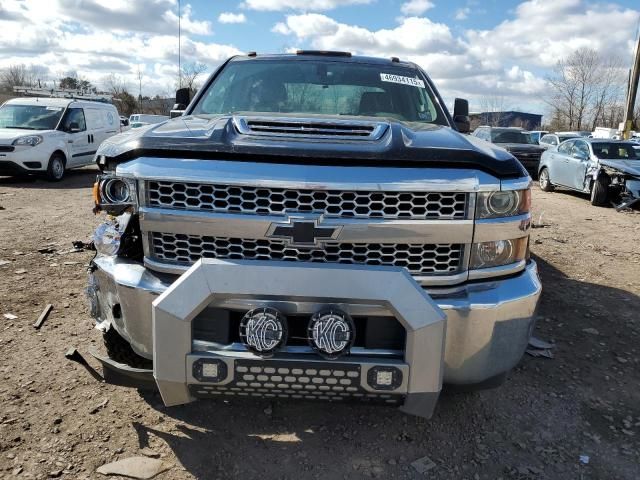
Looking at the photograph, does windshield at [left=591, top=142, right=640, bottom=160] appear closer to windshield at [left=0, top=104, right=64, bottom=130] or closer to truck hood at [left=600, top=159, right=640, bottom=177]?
truck hood at [left=600, top=159, right=640, bottom=177]

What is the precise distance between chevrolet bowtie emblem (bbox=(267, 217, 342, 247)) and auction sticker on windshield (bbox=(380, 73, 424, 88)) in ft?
6.83

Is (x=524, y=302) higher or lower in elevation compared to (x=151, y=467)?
higher

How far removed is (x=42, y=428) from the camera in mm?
2721

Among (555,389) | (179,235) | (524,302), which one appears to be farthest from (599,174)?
(179,235)

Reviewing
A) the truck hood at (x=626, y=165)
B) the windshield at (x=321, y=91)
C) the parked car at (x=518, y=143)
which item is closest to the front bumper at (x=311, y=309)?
the windshield at (x=321, y=91)

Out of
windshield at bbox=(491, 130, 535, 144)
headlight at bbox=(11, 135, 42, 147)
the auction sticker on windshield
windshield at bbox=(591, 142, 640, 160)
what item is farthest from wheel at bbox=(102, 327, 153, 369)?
windshield at bbox=(491, 130, 535, 144)

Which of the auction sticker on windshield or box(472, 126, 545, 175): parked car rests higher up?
the auction sticker on windshield

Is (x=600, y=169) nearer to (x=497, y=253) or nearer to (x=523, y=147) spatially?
(x=523, y=147)

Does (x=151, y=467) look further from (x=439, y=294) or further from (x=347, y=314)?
(x=439, y=294)

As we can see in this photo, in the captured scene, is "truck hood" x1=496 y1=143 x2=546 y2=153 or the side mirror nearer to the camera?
the side mirror

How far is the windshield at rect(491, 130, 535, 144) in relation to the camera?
18.1m

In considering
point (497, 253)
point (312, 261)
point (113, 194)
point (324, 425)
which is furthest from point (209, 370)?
point (497, 253)

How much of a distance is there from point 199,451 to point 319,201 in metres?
1.38

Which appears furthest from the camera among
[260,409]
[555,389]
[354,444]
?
[555,389]
